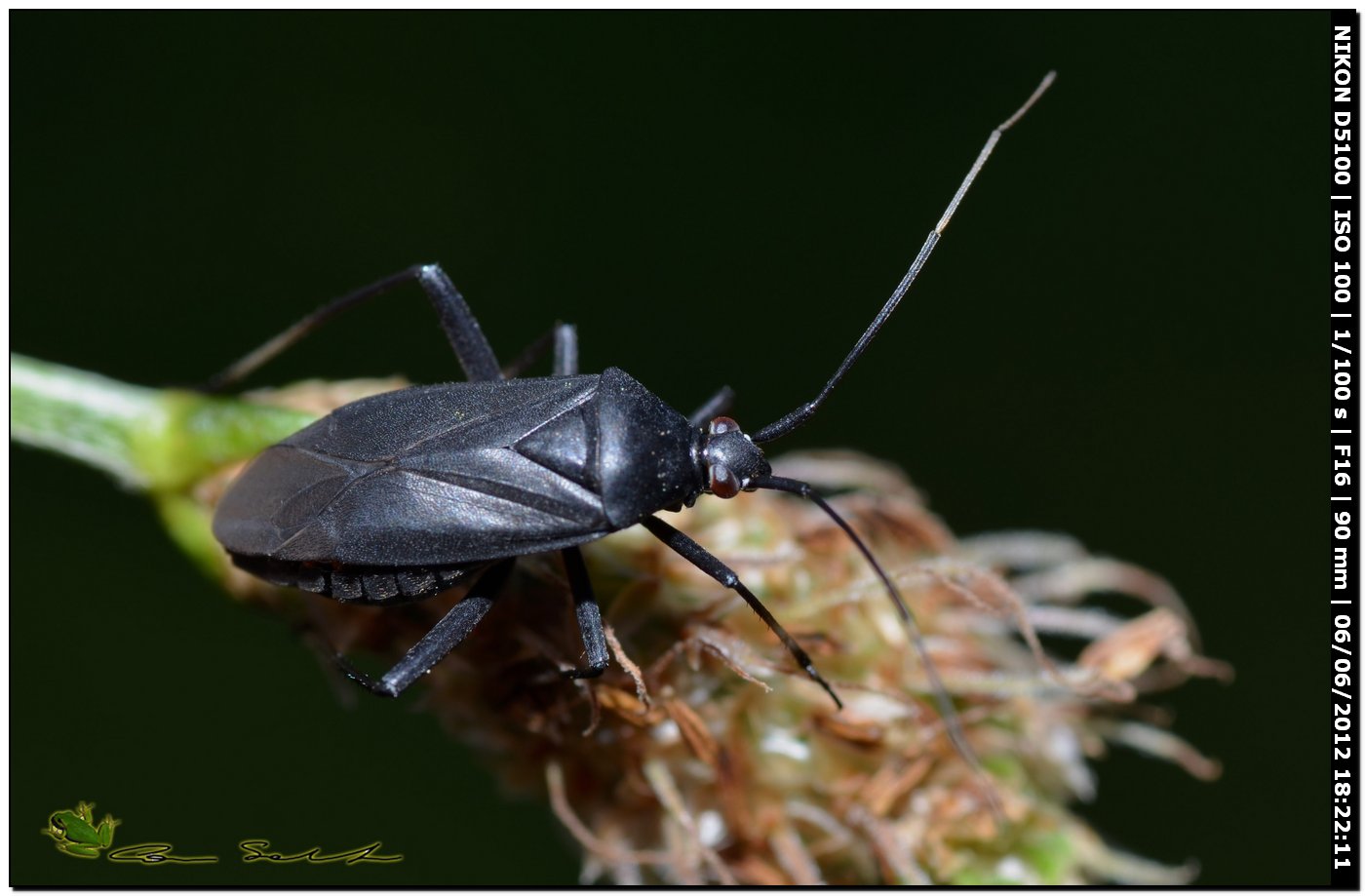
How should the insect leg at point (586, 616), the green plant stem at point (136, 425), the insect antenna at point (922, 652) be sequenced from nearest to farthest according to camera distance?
1. the green plant stem at point (136, 425)
2. the insect leg at point (586, 616)
3. the insect antenna at point (922, 652)

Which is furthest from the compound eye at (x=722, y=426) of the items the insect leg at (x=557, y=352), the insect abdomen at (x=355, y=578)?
the insect abdomen at (x=355, y=578)

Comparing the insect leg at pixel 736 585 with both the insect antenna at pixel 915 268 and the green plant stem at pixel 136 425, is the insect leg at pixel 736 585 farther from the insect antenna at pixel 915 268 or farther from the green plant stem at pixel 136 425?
the green plant stem at pixel 136 425

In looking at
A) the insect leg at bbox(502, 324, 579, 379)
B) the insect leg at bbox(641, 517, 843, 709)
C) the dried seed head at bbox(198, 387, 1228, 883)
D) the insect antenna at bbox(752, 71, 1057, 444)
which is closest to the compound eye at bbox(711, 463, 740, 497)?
the dried seed head at bbox(198, 387, 1228, 883)

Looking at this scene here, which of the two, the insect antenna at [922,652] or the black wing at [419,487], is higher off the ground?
the black wing at [419,487]

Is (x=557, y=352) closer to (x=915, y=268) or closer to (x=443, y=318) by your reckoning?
(x=443, y=318)

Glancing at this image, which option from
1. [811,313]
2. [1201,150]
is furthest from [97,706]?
[1201,150]

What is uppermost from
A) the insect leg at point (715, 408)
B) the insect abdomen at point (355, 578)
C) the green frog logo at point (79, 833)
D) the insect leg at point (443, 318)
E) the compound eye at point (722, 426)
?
the insect leg at point (443, 318)

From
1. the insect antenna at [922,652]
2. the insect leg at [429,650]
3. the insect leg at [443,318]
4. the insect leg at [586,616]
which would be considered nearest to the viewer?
the insect leg at [586,616]
